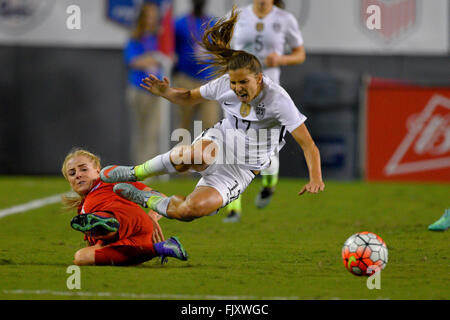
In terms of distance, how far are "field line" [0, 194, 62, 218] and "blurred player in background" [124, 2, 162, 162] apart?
2.48 metres

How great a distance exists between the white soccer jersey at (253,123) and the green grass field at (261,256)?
700 millimetres

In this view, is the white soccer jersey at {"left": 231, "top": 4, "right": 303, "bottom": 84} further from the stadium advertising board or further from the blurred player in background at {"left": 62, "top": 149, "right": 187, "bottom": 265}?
the stadium advertising board

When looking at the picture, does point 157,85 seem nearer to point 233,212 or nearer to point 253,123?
point 253,123

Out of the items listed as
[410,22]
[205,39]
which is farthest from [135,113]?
[205,39]

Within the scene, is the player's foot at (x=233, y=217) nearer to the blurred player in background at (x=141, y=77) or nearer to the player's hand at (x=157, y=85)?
the player's hand at (x=157, y=85)

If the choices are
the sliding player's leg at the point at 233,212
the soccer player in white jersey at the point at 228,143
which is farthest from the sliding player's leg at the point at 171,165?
the sliding player's leg at the point at 233,212

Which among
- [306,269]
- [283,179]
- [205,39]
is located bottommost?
[283,179]

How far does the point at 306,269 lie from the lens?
4922 mm

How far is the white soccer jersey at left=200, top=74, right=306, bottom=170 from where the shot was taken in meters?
5.26

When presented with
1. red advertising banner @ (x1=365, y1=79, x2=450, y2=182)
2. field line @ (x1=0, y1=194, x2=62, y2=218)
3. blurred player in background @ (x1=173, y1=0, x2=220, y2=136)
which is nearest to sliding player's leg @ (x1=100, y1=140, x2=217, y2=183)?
field line @ (x1=0, y1=194, x2=62, y2=218)

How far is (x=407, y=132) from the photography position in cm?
1166

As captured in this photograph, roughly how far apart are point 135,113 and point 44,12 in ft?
6.82

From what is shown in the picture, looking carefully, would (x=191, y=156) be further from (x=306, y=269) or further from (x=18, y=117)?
(x=18, y=117)
